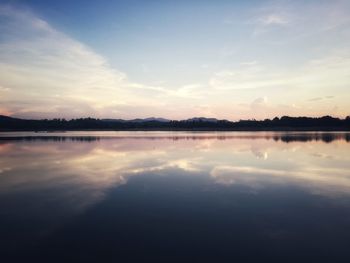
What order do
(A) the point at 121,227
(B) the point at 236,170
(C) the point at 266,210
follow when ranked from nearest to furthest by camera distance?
(A) the point at 121,227, (C) the point at 266,210, (B) the point at 236,170

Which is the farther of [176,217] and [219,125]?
[219,125]

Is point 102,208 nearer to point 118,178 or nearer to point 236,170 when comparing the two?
point 118,178

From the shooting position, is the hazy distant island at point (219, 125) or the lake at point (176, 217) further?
the hazy distant island at point (219, 125)

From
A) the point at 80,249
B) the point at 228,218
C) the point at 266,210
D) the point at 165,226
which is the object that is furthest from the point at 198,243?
the point at 266,210

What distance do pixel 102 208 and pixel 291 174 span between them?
417 inches

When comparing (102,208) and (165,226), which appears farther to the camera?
(102,208)

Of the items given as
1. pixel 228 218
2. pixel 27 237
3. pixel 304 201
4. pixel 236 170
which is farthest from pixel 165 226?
pixel 236 170

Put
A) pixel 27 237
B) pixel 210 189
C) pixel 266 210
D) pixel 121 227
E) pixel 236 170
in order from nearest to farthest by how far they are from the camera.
Result: pixel 27 237 → pixel 121 227 → pixel 266 210 → pixel 210 189 → pixel 236 170

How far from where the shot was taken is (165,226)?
7488 mm

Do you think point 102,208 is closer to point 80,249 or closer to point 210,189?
point 80,249

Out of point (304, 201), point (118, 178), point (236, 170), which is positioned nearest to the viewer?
point (304, 201)

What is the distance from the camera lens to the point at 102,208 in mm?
9195

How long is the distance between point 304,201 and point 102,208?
23.5ft

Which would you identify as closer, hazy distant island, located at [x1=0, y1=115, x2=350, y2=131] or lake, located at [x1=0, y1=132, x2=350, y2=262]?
lake, located at [x1=0, y1=132, x2=350, y2=262]
